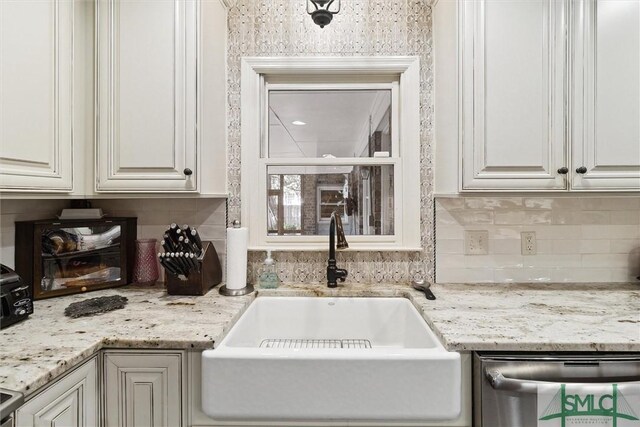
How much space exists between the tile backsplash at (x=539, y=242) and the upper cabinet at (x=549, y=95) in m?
0.33

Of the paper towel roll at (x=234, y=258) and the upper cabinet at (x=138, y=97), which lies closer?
the upper cabinet at (x=138, y=97)

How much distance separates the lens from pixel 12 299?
1.11m

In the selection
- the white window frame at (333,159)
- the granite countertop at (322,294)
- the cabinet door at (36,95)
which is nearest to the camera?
the granite countertop at (322,294)

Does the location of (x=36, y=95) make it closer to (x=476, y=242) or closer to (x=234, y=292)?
(x=234, y=292)

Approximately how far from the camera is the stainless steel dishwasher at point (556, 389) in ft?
3.14

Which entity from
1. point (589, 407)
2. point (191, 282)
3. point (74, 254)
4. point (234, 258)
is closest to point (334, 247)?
point (234, 258)

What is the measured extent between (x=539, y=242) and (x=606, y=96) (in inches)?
27.8

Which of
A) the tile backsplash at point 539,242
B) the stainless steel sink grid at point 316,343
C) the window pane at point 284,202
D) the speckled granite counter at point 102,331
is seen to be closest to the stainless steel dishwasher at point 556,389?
the stainless steel sink grid at point 316,343

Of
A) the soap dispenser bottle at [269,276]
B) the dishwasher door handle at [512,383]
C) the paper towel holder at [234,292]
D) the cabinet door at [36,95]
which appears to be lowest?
the dishwasher door handle at [512,383]

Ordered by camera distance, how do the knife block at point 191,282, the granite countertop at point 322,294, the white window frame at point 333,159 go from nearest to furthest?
the granite countertop at point 322,294
the knife block at point 191,282
the white window frame at point 333,159

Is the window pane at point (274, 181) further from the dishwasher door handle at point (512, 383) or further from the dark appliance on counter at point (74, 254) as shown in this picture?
the dishwasher door handle at point (512, 383)

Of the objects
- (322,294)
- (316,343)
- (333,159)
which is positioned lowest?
(316,343)

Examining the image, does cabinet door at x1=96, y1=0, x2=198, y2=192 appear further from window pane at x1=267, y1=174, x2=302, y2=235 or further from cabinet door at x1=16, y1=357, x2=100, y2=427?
cabinet door at x1=16, y1=357, x2=100, y2=427

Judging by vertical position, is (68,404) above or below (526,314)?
below
